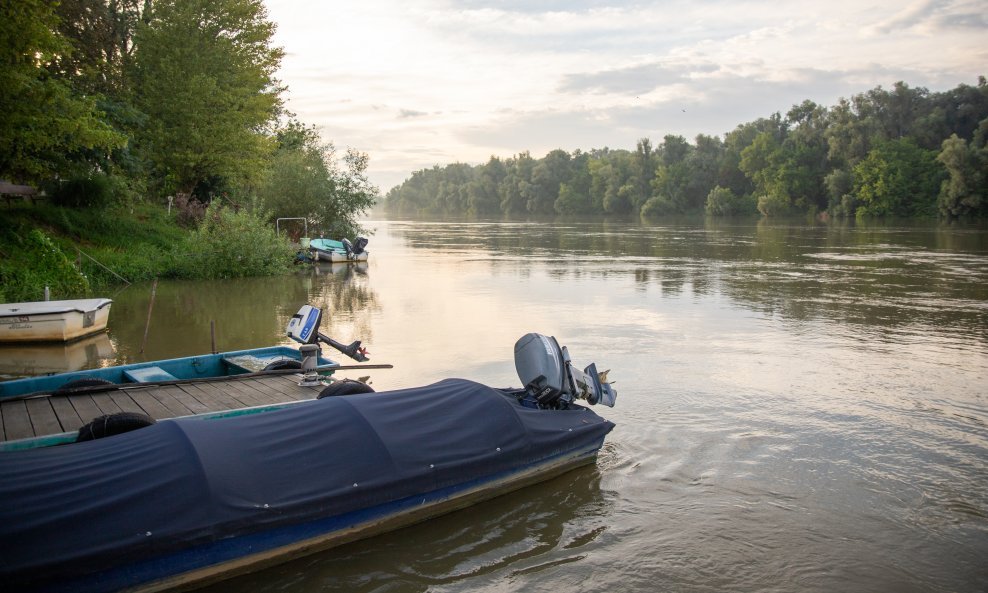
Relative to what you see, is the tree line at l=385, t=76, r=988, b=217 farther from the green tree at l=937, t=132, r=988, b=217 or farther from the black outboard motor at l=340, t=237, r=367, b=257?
the black outboard motor at l=340, t=237, r=367, b=257

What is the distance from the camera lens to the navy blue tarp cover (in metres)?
5.55

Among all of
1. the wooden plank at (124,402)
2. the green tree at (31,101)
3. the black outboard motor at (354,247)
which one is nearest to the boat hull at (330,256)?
the black outboard motor at (354,247)

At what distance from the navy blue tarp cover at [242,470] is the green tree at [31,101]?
56.5 ft

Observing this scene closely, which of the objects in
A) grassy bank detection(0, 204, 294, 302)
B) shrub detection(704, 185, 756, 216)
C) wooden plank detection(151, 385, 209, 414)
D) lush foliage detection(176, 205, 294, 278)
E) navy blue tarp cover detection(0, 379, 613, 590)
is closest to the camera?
navy blue tarp cover detection(0, 379, 613, 590)

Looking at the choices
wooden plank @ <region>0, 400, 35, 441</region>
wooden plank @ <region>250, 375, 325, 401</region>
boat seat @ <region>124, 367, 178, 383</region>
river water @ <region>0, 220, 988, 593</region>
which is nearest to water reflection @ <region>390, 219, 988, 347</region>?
river water @ <region>0, 220, 988, 593</region>

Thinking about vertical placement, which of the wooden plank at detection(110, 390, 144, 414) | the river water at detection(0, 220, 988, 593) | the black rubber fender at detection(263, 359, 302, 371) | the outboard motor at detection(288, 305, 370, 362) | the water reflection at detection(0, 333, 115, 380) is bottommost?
the river water at detection(0, 220, 988, 593)

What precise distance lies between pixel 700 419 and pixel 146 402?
25.0ft

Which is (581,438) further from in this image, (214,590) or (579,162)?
(579,162)

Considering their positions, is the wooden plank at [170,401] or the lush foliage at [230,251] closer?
the wooden plank at [170,401]

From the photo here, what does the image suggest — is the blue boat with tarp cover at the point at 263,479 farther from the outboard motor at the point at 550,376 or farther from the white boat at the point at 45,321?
the white boat at the point at 45,321

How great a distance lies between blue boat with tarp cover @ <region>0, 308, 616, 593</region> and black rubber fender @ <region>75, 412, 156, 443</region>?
0.75 meters

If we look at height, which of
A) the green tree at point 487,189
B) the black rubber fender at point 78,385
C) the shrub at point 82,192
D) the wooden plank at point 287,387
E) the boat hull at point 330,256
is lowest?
the wooden plank at point 287,387

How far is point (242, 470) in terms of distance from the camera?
6.46m

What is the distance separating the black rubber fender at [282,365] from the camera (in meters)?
11.0
